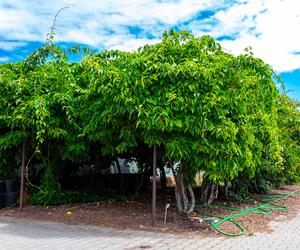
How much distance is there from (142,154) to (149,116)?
16.4 ft

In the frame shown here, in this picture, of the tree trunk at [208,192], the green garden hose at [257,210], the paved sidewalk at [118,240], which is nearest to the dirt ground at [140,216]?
the green garden hose at [257,210]

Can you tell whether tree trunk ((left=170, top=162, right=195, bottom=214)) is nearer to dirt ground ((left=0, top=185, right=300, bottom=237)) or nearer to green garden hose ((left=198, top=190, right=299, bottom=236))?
dirt ground ((left=0, top=185, right=300, bottom=237))

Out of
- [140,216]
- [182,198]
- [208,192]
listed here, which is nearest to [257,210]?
[208,192]

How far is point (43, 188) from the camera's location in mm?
10812

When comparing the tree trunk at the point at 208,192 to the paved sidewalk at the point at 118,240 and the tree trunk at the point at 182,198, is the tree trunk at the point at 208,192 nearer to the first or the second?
the tree trunk at the point at 182,198

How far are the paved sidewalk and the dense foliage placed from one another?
1484 mm

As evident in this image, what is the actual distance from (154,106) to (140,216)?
309 centimetres

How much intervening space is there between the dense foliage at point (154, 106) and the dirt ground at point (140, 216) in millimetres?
741

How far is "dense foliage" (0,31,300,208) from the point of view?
754 centimetres

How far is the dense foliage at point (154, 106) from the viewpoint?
7.54 metres

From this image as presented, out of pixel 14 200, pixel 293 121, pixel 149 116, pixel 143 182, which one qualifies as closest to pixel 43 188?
pixel 14 200

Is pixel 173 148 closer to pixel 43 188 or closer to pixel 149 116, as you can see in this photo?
pixel 149 116

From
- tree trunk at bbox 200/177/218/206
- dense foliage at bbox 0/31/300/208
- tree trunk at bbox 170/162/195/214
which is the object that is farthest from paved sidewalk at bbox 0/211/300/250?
tree trunk at bbox 200/177/218/206

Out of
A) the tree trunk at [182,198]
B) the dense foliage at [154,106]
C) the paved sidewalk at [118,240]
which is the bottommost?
the paved sidewalk at [118,240]
